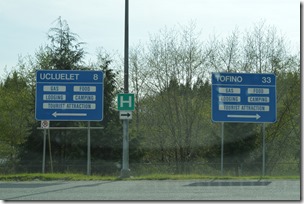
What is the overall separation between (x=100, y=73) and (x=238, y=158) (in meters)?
11.3

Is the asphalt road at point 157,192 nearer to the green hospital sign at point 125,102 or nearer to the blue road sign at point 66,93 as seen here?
the green hospital sign at point 125,102

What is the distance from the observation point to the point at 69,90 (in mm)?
22812

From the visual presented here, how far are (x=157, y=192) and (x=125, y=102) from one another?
7.53 meters

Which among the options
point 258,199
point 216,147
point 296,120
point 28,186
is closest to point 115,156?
point 216,147

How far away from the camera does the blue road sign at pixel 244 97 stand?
75.8ft

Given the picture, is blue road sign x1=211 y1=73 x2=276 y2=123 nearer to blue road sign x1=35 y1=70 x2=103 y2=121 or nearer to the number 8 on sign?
blue road sign x1=35 y1=70 x2=103 y2=121

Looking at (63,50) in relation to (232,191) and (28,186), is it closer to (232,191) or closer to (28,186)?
(28,186)

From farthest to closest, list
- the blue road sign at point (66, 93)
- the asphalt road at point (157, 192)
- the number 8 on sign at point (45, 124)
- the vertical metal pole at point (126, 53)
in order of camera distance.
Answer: the number 8 on sign at point (45, 124) → the blue road sign at point (66, 93) → the vertical metal pole at point (126, 53) → the asphalt road at point (157, 192)

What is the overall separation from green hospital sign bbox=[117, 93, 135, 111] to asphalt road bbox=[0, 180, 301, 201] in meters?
4.75

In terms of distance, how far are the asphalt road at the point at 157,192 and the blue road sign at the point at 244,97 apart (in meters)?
6.30

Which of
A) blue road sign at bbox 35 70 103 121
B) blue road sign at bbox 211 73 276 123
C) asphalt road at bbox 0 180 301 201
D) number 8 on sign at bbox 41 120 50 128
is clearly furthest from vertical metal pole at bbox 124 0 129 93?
asphalt road at bbox 0 180 301 201

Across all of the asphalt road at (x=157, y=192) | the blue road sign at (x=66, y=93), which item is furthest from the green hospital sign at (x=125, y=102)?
the asphalt road at (x=157, y=192)

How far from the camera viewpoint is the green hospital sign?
21266mm

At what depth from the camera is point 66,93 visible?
74.9ft
